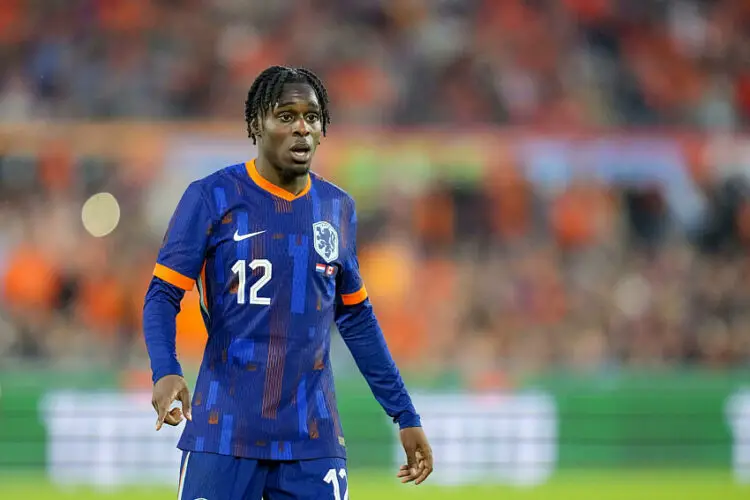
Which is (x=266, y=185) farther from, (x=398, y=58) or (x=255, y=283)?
(x=398, y=58)

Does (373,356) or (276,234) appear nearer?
(276,234)

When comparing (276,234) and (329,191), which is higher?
(329,191)

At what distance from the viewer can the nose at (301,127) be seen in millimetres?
4188

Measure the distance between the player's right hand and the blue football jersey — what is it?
10.5 inches

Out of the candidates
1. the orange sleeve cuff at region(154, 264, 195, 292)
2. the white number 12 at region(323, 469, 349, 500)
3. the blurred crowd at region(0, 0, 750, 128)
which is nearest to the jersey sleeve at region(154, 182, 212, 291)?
the orange sleeve cuff at region(154, 264, 195, 292)

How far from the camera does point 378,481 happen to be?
10.9 meters

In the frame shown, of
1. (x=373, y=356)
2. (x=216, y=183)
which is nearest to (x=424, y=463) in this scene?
(x=373, y=356)

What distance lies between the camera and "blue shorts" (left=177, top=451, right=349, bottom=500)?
13.4 feet

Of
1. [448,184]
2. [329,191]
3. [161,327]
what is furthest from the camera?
[448,184]

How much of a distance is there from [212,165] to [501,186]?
2.90 meters

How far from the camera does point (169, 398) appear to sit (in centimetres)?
382

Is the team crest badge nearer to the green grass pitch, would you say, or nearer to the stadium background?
the green grass pitch

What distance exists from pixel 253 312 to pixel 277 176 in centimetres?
46

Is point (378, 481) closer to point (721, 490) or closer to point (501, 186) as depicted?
point (721, 490)
